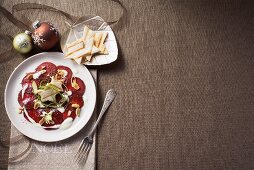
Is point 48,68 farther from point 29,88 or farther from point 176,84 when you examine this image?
point 176,84

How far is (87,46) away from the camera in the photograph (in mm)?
837

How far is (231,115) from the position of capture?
0.84 metres

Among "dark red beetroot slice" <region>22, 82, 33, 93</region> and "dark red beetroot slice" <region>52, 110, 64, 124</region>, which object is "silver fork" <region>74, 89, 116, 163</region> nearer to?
"dark red beetroot slice" <region>52, 110, 64, 124</region>

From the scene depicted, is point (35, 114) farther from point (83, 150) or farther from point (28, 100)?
point (83, 150)

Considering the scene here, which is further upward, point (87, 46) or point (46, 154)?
point (87, 46)

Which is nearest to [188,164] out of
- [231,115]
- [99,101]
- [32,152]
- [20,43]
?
[231,115]

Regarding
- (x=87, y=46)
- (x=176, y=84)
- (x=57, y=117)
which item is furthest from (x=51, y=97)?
(x=176, y=84)

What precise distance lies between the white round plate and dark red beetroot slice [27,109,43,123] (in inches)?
0.7

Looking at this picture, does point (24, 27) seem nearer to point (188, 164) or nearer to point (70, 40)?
point (70, 40)

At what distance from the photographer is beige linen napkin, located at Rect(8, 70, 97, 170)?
77 cm

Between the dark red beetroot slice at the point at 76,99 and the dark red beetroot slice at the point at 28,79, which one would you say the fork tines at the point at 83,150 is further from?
the dark red beetroot slice at the point at 28,79

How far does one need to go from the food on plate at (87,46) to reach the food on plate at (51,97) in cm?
5

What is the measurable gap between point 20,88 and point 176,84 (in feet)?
1.35

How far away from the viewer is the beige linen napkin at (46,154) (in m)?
0.77
